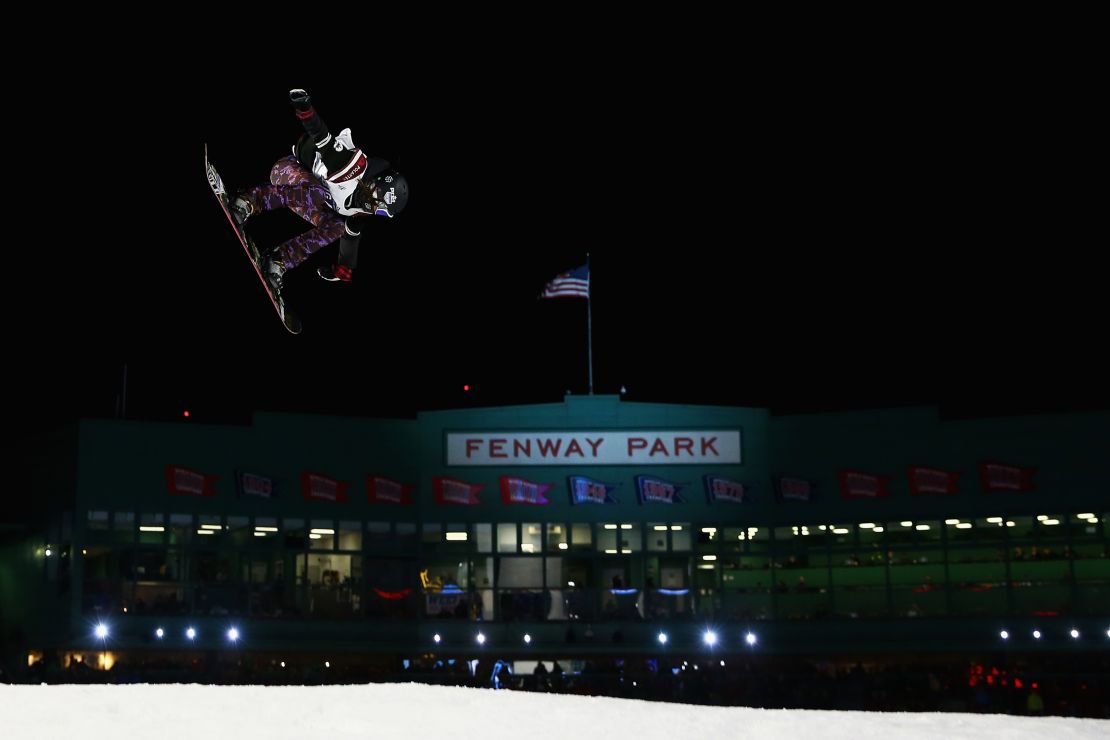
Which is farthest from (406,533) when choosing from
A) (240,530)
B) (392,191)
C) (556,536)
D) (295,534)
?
(392,191)

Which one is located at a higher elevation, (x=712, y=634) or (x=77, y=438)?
(x=77, y=438)

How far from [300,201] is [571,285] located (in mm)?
25334

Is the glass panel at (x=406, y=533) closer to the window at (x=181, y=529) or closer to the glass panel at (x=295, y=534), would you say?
the glass panel at (x=295, y=534)

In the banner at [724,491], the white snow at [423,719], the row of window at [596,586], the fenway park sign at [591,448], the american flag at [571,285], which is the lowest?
the white snow at [423,719]

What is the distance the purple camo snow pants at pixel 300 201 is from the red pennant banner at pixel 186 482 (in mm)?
23973

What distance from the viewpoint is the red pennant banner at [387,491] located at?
38906 mm

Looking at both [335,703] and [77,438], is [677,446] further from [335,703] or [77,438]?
[335,703]

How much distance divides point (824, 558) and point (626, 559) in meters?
5.49

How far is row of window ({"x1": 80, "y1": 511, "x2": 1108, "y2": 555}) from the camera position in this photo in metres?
37.4

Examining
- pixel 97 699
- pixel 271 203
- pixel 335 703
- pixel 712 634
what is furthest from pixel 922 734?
pixel 712 634

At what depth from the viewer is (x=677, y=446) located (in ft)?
129

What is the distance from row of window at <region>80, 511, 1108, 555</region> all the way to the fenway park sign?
180 cm

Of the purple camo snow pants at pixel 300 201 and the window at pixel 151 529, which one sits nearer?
the purple camo snow pants at pixel 300 201

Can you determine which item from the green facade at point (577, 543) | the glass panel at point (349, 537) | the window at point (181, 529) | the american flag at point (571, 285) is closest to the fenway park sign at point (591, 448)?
the green facade at point (577, 543)
